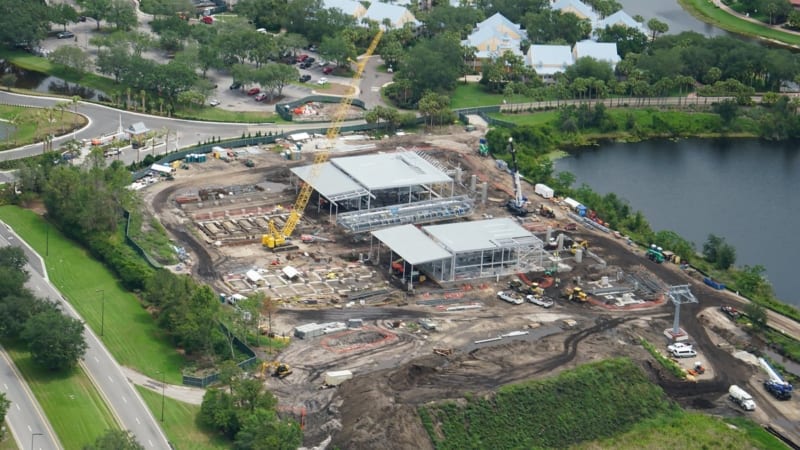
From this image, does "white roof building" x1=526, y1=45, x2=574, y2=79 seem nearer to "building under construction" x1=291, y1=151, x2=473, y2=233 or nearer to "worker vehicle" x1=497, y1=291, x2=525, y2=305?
"building under construction" x1=291, y1=151, x2=473, y2=233

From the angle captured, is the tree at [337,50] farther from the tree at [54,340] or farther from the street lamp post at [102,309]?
the tree at [54,340]

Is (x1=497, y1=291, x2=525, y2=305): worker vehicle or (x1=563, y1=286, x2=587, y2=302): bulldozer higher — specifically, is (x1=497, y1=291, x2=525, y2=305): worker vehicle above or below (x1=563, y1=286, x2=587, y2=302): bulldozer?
below

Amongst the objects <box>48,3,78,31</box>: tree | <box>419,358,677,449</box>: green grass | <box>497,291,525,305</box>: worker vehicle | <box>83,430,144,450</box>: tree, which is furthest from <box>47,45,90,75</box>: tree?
<box>419,358,677,449</box>: green grass

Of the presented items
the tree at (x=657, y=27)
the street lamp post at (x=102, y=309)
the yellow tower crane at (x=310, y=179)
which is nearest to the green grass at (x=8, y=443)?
the street lamp post at (x=102, y=309)

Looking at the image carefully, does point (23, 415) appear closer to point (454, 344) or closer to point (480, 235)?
point (454, 344)

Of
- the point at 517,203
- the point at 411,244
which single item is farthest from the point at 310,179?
the point at 517,203

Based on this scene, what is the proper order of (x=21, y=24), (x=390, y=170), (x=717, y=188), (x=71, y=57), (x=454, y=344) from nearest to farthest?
(x=454, y=344)
(x=390, y=170)
(x=717, y=188)
(x=71, y=57)
(x=21, y=24)
